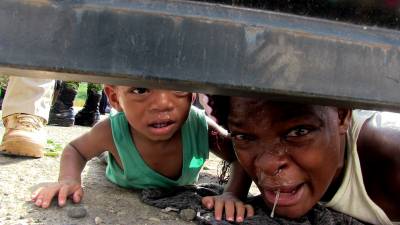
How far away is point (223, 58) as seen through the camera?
66 cm

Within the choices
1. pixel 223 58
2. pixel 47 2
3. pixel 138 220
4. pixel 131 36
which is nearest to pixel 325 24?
pixel 223 58

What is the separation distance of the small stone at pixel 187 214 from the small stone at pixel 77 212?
0.40m

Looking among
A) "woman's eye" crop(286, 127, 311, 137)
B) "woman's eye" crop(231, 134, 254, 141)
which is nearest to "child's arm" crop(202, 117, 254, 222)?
"woman's eye" crop(231, 134, 254, 141)

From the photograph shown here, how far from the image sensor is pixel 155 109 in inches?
94.6

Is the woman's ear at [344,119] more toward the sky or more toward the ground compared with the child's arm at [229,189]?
more toward the sky

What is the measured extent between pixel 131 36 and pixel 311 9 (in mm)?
253

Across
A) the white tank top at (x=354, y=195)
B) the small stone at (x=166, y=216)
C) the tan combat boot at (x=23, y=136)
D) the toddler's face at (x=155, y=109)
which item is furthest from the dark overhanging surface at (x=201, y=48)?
the tan combat boot at (x=23, y=136)

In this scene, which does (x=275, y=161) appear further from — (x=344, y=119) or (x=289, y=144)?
(x=344, y=119)

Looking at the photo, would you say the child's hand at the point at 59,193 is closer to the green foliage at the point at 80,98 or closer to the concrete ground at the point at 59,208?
the concrete ground at the point at 59,208

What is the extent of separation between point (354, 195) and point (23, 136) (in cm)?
195

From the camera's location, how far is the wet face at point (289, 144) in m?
1.62

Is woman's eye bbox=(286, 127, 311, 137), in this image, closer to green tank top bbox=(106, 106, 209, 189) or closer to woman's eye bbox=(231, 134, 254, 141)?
woman's eye bbox=(231, 134, 254, 141)

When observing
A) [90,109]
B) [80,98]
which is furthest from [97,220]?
[80,98]

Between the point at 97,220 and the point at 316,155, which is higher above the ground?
the point at 316,155
